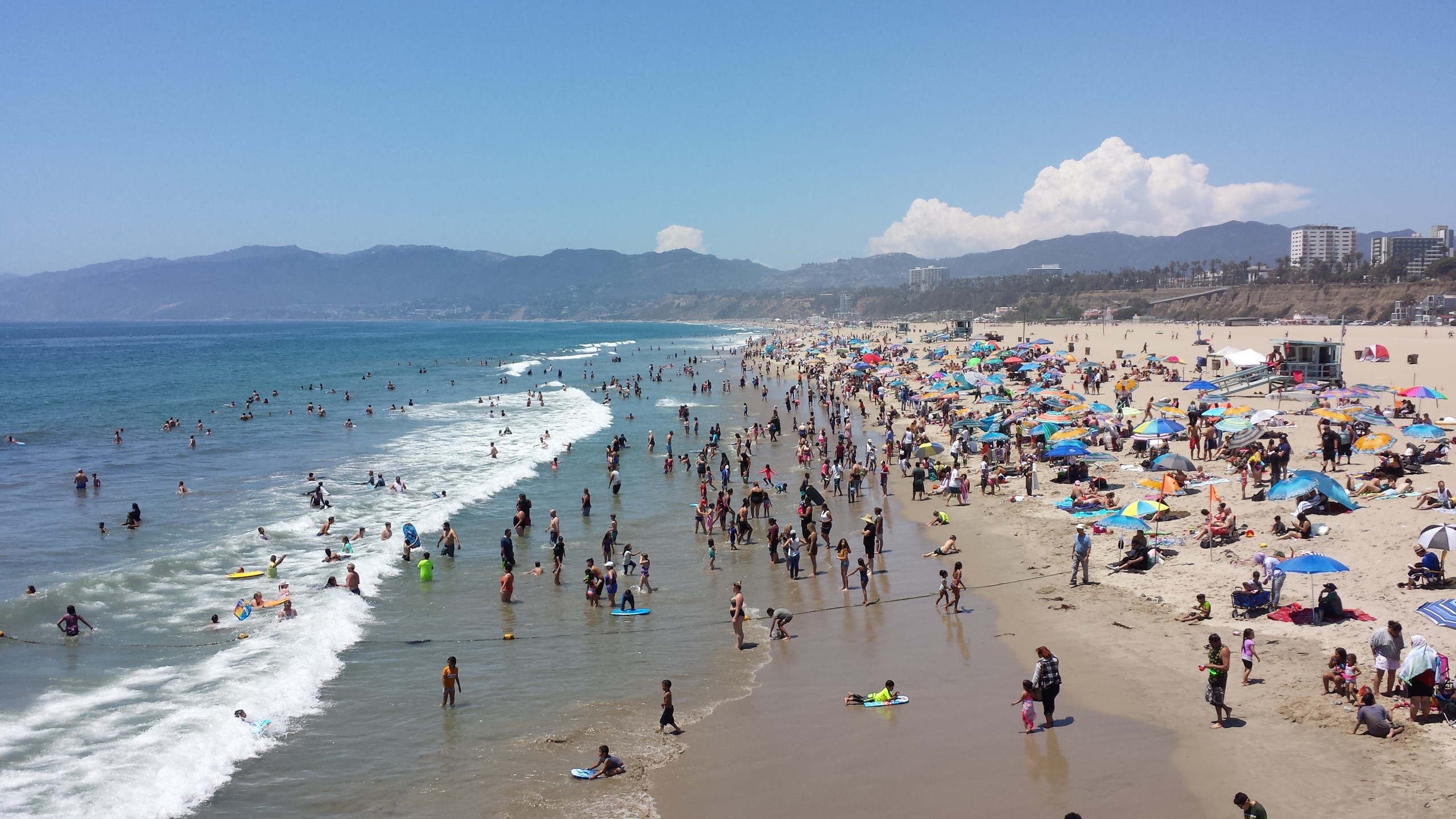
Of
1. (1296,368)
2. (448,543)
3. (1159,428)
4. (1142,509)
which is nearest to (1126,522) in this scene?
(1142,509)

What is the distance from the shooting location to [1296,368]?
32.5 meters

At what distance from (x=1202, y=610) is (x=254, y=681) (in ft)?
45.5

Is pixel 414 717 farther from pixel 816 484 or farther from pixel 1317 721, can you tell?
pixel 816 484

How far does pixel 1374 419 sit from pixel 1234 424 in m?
5.33

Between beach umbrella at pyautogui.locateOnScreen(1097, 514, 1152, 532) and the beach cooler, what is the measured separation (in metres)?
2.41

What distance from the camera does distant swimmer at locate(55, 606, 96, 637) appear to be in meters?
14.6

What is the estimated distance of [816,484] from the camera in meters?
26.4

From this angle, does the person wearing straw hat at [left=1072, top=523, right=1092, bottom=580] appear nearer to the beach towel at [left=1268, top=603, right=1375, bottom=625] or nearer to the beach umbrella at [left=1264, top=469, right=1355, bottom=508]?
the beach towel at [left=1268, top=603, right=1375, bottom=625]

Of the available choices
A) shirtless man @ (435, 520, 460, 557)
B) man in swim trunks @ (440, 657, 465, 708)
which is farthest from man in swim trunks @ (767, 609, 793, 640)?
shirtless man @ (435, 520, 460, 557)

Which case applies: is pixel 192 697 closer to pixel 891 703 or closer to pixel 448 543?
pixel 448 543

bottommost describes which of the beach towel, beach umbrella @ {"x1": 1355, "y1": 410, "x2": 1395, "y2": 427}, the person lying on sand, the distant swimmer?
the distant swimmer

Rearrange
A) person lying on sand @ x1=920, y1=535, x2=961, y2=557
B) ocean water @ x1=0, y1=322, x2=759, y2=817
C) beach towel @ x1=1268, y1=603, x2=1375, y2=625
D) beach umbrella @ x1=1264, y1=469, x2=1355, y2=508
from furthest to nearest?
person lying on sand @ x1=920, y1=535, x2=961, y2=557, beach umbrella @ x1=1264, y1=469, x2=1355, y2=508, beach towel @ x1=1268, y1=603, x2=1375, y2=625, ocean water @ x1=0, y1=322, x2=759, y2=817

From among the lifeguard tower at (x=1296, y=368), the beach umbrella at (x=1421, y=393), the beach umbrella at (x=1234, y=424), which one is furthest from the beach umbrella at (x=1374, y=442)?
the lifeguard tower at (x=1296, y=368)

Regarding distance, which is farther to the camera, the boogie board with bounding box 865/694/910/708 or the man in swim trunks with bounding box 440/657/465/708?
the man in swim trunks with bounding box 440/657/465/708
